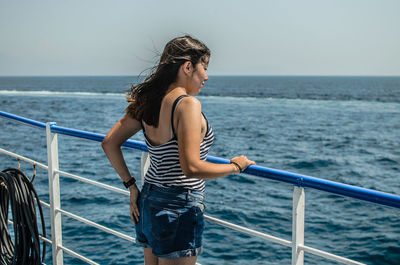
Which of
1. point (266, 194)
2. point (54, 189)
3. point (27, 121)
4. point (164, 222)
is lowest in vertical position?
point (164, 222)

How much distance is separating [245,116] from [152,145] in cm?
3359

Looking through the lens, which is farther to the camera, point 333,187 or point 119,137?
point 119,137

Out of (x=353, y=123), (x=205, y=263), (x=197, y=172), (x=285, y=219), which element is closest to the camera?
(x=197, y=172)

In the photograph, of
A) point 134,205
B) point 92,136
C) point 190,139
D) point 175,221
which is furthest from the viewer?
point 92,136

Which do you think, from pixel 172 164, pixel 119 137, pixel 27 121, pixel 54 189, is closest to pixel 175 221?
pixel 172 164

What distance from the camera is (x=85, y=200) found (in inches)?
432

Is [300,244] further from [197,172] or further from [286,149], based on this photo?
[286,149]

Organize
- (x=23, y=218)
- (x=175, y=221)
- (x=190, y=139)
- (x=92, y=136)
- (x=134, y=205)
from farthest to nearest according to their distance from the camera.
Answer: (x=23, y=218)
(x=92, y=136)
(x=134, y=205)
(x=175, y=221)
(x=190, y=139)

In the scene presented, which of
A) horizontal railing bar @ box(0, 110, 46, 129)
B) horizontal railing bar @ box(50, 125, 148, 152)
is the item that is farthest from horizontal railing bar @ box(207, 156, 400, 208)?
horizontal railing bar @ box(0, 110, 46, 129)

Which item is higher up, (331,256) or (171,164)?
(171,164)

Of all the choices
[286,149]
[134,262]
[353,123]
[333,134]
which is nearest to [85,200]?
[134,262]

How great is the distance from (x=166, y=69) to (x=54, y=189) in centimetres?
141

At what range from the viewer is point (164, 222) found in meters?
1.60

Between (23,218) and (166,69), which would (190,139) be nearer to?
(166,69)
